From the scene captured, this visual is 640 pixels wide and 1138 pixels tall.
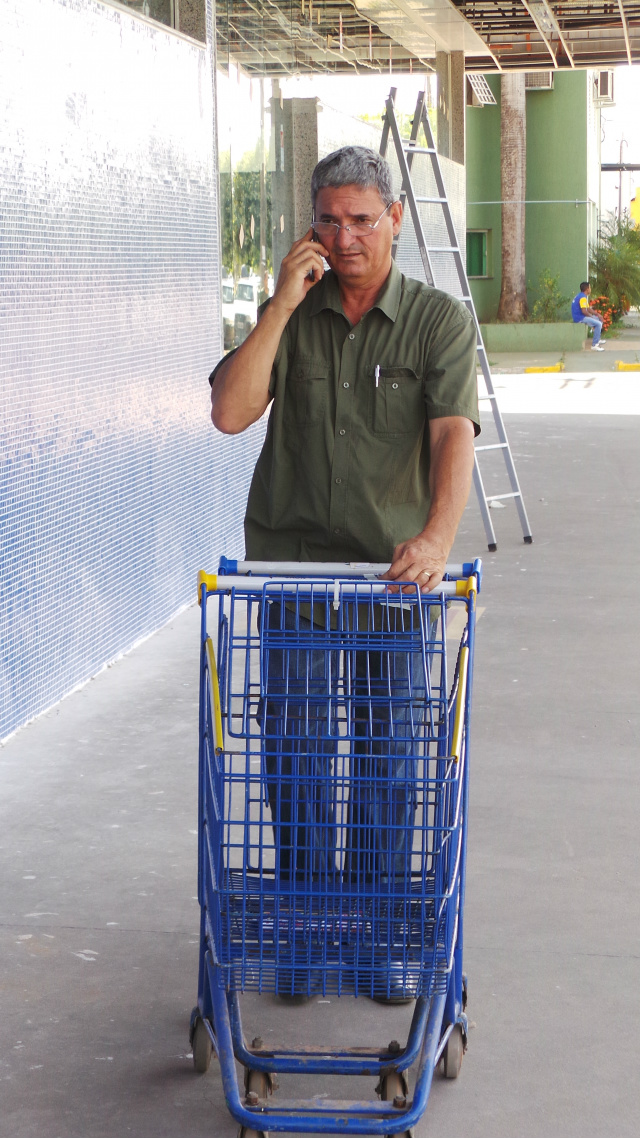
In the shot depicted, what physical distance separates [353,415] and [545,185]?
2762 centimetres

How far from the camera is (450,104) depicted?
13.3 m

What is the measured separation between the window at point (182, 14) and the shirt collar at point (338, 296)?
3.91 m

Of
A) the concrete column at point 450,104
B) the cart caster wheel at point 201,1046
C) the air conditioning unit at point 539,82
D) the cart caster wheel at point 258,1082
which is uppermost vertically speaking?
the air conditioning unit at point 539,82

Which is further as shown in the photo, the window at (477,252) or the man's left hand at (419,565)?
the window at (477,252)

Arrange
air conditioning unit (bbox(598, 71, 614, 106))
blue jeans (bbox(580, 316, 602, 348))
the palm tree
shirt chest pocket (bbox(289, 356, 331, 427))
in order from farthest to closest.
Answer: air conditioning unit (bbox(598, 71, 614, 106))
the palm tree
blue jeans (bbox(580, 316, 602, 348))
shirt chest pocket (bbox(289, 356, 331, 427))

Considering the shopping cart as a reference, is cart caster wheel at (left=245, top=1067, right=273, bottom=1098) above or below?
below

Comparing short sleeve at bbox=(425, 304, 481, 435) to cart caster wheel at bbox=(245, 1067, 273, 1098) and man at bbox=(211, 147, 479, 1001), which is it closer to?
man at bbox=(211, 147, 479, 1001)

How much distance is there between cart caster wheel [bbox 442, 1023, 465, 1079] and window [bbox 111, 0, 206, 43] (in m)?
5.10

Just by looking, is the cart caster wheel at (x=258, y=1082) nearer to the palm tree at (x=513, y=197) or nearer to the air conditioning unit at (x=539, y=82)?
the palm tree at (x=513, y=197)

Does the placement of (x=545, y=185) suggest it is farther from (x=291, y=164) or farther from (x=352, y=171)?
(x=352, y=171)

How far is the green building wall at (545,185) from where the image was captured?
2827cm

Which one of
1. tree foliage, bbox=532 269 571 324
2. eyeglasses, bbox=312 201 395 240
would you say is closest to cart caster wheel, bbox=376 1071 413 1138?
eyeglasses, bbox=312 201 395 240

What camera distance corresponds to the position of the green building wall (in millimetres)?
28266

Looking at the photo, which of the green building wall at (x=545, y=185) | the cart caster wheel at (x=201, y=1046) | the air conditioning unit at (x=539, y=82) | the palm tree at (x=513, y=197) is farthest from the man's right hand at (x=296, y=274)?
the air conditioning unit at (x=539, y=82)
